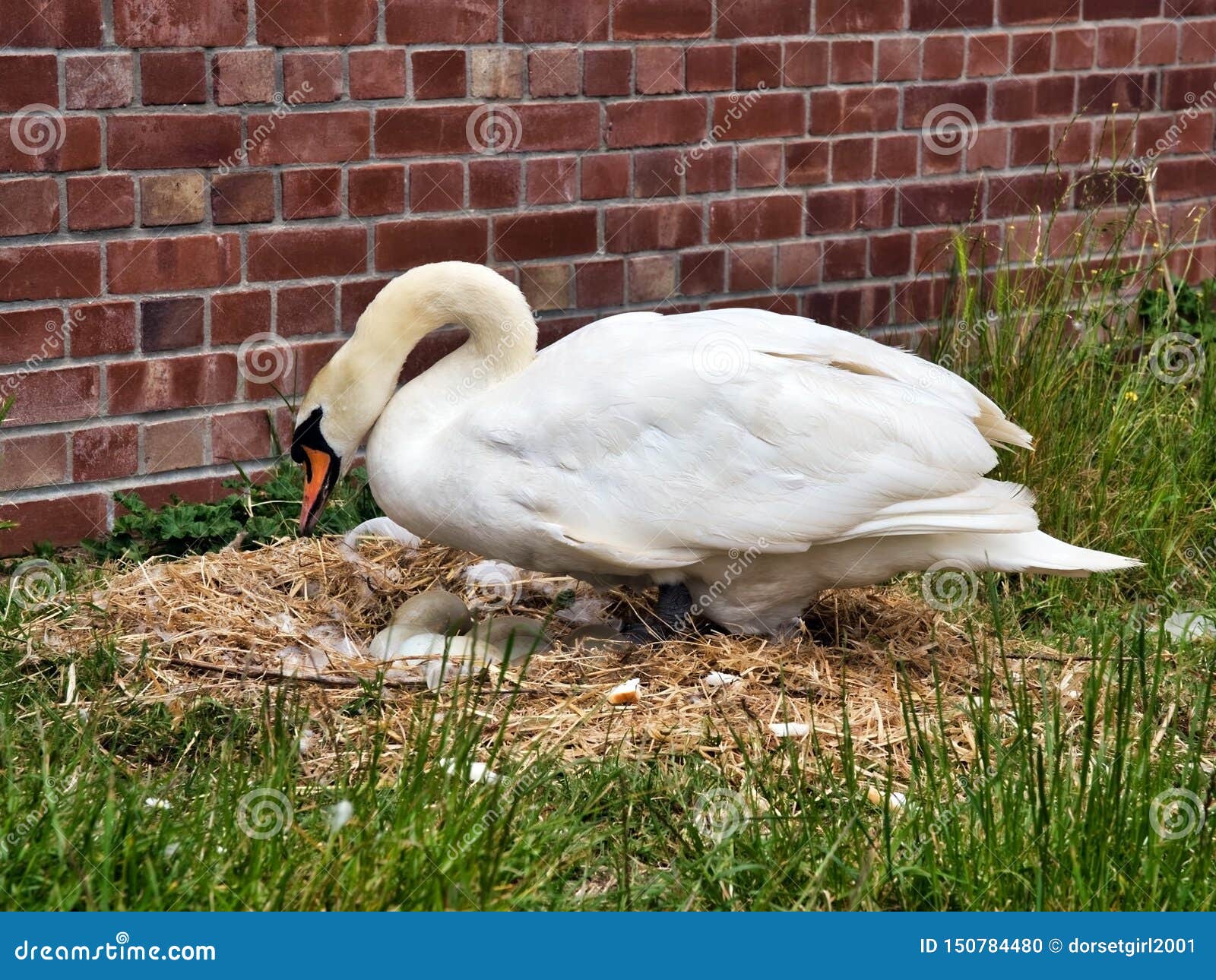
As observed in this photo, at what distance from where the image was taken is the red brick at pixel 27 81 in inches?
168

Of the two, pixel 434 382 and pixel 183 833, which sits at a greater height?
pixel 434 382

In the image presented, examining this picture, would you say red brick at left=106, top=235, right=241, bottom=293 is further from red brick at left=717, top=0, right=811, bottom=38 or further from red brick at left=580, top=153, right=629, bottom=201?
red brick at left=717, top=0, right=811, bottom=38

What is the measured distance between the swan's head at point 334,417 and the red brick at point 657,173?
1.76 metres

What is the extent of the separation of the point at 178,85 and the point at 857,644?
2.53 m

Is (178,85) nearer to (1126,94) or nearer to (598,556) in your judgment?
(598,556)

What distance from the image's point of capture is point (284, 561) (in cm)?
459

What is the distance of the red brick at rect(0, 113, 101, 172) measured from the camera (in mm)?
4332

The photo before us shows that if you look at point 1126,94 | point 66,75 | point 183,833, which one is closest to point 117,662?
point 183,833

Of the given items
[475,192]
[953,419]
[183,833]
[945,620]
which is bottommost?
[945,620]

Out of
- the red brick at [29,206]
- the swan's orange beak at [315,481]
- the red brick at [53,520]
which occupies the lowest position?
the red brick at [53,520]

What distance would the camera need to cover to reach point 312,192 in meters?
4.86

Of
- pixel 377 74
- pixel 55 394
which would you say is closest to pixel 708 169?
pixel 377 74

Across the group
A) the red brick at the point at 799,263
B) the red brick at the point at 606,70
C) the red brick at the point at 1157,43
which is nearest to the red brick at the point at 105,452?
the red brick at the point at 606,70

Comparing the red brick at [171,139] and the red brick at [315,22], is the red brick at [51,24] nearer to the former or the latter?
the red brick at [171,139]
